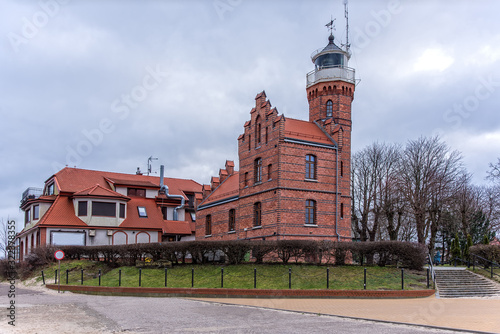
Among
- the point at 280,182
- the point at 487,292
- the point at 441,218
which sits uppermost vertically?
the point at 280,182

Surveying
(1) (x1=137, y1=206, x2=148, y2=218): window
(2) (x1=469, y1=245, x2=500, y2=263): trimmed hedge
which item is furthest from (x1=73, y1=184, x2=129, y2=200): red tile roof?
(2) (x1=469, y1=245, x2=500, y2=263): trimmed hedge

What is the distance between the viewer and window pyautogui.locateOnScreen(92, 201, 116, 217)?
131 feet

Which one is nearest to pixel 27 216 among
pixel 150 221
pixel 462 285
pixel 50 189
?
pixel 50 189

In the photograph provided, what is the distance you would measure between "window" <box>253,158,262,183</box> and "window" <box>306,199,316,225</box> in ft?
13.0

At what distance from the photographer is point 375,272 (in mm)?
23234

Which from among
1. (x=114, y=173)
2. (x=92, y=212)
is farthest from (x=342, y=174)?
(x=114, y=173)

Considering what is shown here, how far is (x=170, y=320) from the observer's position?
42.9 ft

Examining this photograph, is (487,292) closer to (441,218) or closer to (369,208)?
(441,218)

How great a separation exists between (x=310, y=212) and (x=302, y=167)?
301cm

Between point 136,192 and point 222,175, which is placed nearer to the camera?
point 222,175

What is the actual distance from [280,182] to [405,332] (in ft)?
64.5

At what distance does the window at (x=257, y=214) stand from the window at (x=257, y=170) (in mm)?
1689

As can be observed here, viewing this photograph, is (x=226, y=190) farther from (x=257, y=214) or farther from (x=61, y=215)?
(x=61, y=215)

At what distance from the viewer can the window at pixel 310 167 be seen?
104 feet
